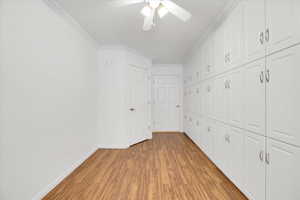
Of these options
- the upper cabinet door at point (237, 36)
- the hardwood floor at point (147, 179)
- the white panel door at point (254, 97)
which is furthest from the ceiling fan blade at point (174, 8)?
the hardwood floor at point (147, 179)

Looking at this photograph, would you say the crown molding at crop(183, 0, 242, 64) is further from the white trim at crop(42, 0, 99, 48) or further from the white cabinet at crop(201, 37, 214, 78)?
the white trim at crop(42, 0, 99, 48)

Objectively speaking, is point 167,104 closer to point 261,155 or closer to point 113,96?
point 113,96

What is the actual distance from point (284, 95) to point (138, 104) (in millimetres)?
2960

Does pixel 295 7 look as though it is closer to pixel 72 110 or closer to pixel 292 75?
pixel 292 75

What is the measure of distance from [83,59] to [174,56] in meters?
2.46

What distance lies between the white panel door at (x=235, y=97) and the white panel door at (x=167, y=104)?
3.12 meters

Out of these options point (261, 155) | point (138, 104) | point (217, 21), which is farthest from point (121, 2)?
point (138, 104)

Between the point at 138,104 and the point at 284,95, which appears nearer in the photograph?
the point at 284,95

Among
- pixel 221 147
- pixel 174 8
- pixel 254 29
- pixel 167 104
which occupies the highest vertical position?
pixel 174 8

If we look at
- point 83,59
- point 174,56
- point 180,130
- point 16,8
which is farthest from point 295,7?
point 180,130

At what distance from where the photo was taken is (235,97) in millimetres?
1709

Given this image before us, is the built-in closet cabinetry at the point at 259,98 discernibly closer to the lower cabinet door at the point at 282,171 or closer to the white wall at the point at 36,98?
the lower cabinet door at the point at 282,171

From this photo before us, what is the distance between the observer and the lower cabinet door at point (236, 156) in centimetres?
159

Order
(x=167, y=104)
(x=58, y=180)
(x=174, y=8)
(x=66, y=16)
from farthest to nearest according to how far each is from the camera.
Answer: (x=167, y=104)
(x=66, y=16)
(x=58, y=180)
(x=174, y=8)
